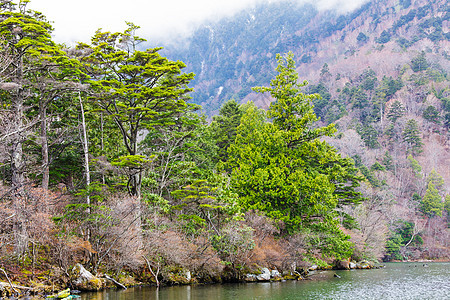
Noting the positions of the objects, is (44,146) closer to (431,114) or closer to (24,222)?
(24,222)

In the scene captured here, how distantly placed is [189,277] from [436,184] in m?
64.4

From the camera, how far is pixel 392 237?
58875 mm

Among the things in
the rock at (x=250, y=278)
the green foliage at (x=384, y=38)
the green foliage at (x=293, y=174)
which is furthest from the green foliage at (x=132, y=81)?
the green foliage at (x=384, y=38)

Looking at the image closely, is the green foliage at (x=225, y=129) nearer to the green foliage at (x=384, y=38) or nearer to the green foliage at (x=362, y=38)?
the green foliage at (x=384, y=38)

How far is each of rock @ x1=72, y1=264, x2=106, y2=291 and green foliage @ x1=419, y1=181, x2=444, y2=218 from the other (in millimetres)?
61011

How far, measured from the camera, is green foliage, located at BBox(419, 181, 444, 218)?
6619 centimetres

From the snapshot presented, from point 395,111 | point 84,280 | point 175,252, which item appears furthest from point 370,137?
point 84,280

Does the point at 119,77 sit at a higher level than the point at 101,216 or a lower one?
higher

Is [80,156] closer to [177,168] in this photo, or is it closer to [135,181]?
[135,181]

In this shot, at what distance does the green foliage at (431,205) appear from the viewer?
66.2 meters

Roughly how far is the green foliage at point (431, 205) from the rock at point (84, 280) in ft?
200

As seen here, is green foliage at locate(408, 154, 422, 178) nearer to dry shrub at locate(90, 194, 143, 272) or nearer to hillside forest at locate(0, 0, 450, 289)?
hillside forest at locate(0, 0, 450, 289)

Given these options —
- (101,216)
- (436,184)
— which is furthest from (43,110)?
(436,184)

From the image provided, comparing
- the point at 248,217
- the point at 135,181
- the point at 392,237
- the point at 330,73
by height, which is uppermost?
the point at 330,73
